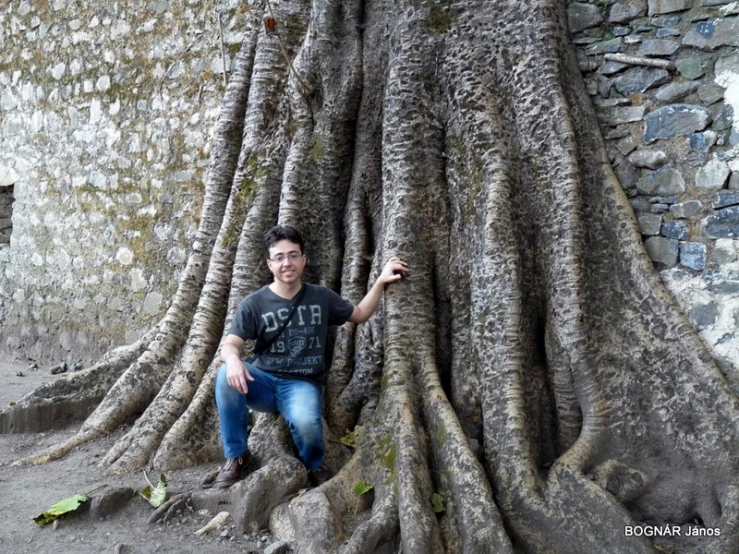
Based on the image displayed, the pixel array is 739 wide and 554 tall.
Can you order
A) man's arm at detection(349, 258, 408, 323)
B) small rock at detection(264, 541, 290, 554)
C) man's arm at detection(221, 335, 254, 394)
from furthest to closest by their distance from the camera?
man's arm at detection(349, 258, 408, 323), man's arm at detection(221, 335, 254, 394), small rock at detection(264, 541, 290, 554)

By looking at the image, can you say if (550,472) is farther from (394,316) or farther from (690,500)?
(394,316)

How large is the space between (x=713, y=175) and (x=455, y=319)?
4.82 feet

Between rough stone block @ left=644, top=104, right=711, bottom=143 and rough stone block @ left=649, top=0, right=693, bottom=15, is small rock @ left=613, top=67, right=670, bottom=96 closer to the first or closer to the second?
rough stone block @ left=644, top=104, right=711, bottom=143

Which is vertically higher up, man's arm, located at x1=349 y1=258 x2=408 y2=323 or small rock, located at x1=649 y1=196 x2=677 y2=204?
small rock, located at x1=649 y1=196 x2=677 y2=204

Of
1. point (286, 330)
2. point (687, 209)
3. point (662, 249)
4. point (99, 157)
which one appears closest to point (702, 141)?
point (687, 209)

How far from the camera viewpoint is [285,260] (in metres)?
3.72

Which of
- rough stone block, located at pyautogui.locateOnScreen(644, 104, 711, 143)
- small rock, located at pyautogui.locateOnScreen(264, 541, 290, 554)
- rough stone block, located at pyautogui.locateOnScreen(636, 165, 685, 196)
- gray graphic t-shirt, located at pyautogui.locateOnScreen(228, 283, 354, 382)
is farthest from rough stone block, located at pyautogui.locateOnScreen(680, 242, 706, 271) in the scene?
small rock, located at pyautogui.locateOnScreen(264, 541, 290, 554)

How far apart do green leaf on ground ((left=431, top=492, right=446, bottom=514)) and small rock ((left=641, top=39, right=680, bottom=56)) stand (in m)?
2.52

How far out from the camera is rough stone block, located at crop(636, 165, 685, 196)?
3.84 metres

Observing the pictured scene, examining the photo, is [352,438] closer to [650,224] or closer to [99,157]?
[650,224]

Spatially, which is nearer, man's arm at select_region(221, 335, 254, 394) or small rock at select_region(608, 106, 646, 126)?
man's arm at select_region(221, 335, 254, 394)

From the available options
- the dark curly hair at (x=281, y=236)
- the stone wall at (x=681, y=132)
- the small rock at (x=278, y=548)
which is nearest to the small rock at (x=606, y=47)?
the stone wall at (x=681, y=132)

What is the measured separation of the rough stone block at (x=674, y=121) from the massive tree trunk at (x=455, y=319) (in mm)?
274

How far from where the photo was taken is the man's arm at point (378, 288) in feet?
12.5
